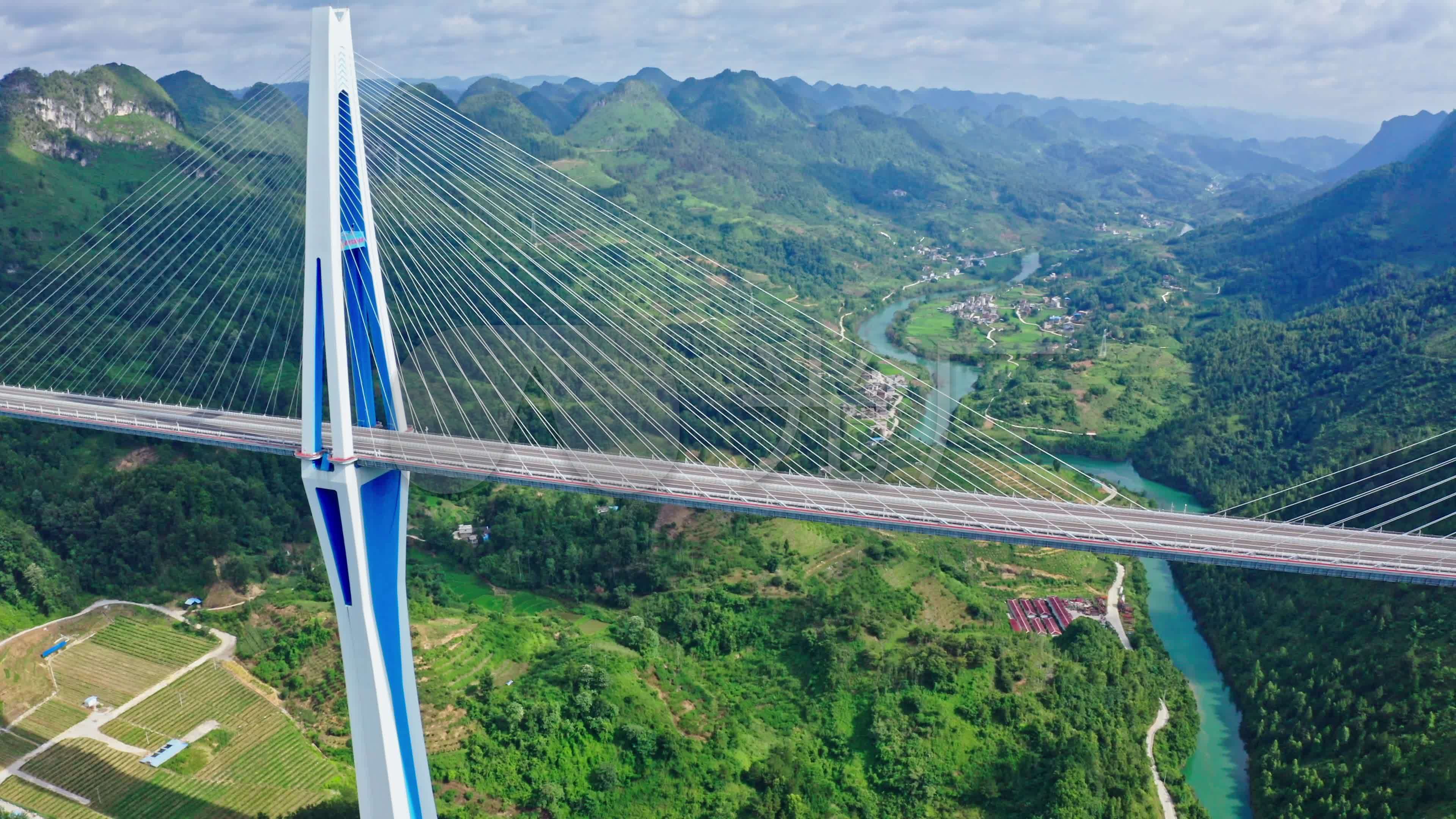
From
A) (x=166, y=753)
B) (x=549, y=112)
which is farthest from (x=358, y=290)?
(x=549, y=112)

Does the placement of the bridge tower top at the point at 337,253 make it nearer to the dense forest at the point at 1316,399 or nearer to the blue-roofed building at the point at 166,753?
the blue-roofed building at the point at 166,753

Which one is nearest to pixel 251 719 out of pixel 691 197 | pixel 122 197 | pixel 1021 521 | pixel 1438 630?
pixel 1021 521

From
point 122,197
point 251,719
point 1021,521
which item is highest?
point 122,197

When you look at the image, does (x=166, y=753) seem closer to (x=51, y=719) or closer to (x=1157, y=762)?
(x=51, y=719)

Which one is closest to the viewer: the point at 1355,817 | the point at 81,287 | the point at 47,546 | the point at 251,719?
the point at 1355,817

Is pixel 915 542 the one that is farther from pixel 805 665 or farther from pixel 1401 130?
pixel 1401 130
